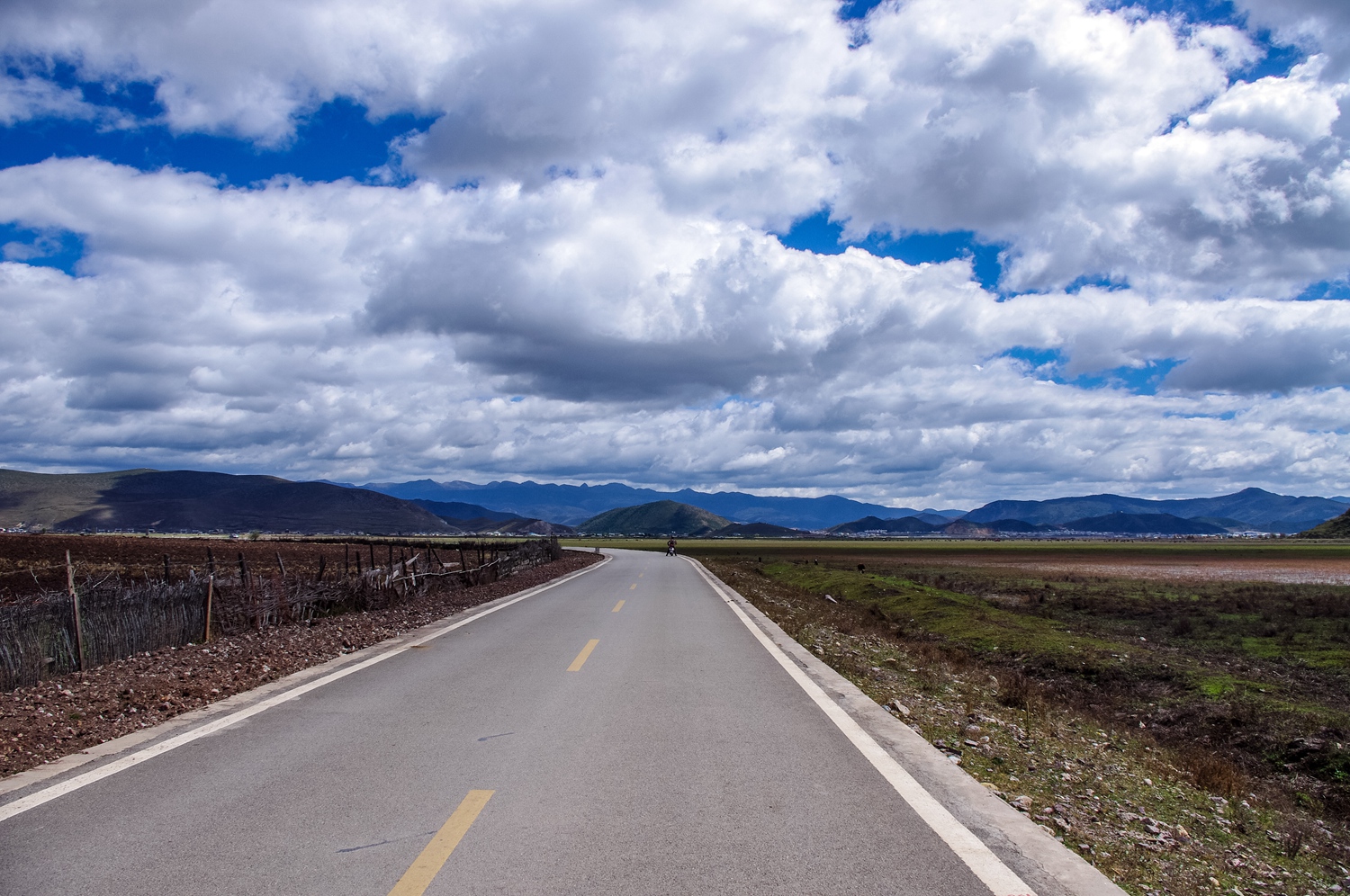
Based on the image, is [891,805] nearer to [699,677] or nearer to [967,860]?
[967,860]

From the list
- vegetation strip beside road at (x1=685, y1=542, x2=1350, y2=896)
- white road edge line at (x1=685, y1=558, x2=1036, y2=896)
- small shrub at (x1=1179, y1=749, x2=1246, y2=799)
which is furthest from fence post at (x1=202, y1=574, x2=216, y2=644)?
small shrub at (x1=1179, y1=749, x2=1246, y2=799)

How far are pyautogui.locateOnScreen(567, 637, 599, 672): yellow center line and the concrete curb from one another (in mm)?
3557

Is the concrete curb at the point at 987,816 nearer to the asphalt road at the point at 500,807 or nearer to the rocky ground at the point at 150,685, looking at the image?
the asphalt road at the point at 500,807

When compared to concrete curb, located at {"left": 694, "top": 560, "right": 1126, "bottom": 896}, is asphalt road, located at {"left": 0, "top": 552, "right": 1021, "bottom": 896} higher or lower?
higher

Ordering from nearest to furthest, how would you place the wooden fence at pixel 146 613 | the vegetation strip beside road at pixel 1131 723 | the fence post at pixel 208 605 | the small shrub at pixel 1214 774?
1. the vegetation strip beside road at pixel 1131 723
2. the small shrub at pixel 1214 774
3. the wooden fence at pixel 146 613
4. the fence post at pixel 208 605

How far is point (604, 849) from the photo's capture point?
4914mm

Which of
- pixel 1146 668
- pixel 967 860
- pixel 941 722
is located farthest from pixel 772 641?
pixel 967 860

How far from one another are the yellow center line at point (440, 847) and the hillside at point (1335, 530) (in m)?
214

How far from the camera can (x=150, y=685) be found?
966 cm

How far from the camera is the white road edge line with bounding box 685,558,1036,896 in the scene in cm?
458

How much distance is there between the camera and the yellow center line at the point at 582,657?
11469 millimetres

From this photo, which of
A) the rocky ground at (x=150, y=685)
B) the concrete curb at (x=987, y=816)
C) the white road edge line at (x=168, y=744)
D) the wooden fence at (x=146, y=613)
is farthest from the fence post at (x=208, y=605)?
the concrete curb at (x=987, y=816)

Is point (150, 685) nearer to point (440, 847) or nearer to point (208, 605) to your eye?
point (208, 605)

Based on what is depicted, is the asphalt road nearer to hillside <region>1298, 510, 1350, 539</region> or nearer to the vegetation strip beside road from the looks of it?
the vegetation strip beside road
